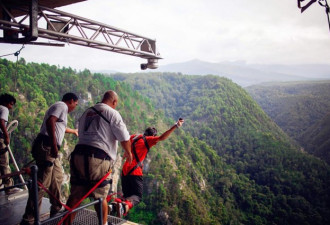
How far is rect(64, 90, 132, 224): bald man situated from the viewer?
291 centimetres

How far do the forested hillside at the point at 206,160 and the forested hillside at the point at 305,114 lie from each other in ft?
66.8

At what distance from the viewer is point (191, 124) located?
109 meters

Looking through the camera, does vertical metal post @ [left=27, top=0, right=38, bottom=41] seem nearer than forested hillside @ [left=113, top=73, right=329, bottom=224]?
Yes

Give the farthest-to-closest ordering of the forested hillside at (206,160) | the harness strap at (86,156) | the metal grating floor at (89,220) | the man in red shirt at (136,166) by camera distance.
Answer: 1. the forested hillside at (206,160)
2. the man in red shirt at (136,166)
3. the metal grating floor at (89,220)
4. the harness strap at (86,156)

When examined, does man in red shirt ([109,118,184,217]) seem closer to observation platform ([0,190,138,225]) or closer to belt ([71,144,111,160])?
observation platform ([0,190,138,225])

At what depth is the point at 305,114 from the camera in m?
127

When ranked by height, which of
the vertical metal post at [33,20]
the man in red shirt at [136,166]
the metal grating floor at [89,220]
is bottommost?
the metal grating floor at [89,220]

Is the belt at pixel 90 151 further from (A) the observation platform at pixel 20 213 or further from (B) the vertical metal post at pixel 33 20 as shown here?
(B) the vertical metal post at pixel 33 20

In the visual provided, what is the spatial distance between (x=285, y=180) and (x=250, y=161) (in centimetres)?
1281

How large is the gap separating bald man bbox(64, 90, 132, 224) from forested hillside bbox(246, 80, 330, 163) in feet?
369

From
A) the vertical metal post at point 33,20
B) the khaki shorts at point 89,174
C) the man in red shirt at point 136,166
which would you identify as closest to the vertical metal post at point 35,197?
the khaki shorts at point 89,174

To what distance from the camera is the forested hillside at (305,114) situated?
348ft

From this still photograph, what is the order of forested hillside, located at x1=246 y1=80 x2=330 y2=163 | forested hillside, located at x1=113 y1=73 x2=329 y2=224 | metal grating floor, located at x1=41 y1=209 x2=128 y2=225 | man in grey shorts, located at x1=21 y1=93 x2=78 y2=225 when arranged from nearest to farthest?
man in grey shorts, located at x1=21 y1=93 x2=78 y2=225 < metal grating floor, located at x1=41 y1=209 x2=128 y2=225 < forested hillside, located at x1=113 y1=73 x2=329 y2=224 < forested hillside, located at x1=246 y1=80 x2=330 y2=163

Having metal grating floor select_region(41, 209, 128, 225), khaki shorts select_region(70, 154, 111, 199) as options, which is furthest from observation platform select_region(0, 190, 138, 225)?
khaki shorts select_region(70, 154, 111, 199)
